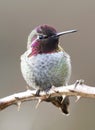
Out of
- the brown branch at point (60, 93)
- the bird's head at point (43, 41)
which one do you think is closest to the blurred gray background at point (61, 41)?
the bird's head at point (43, 41)

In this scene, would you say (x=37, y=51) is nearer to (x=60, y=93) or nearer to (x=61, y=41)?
(x=60, y=93)

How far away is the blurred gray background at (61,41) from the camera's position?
269cm

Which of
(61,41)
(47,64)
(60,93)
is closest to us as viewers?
(60,93)

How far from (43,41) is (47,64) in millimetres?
72

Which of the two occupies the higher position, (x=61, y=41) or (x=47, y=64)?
(x=47, y=64)

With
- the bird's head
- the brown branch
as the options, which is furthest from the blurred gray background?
the brown branch

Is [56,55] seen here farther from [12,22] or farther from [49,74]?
[12,22]

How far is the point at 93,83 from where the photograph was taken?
2.51 m

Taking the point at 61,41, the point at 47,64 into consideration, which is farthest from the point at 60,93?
the point at 61,41

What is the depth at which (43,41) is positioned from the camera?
1292 millimetres

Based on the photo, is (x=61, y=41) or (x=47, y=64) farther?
(x=61, y=41)

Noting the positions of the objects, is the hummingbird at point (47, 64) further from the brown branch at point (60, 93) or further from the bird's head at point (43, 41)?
the brown branch at point (60, 93)

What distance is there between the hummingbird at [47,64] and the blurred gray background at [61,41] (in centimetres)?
134

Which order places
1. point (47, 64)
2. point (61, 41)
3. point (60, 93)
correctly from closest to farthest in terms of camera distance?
1. point (60, 93)
2. point (47, 64)
3. point (61, 41)
